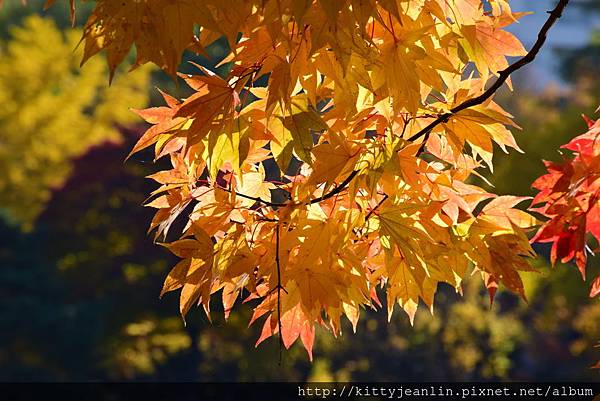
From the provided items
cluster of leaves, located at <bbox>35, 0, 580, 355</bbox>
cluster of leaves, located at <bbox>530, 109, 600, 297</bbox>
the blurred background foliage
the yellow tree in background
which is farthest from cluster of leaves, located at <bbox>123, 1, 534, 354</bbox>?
the yellow tree in background

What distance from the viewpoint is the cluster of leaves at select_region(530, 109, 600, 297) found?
97cm

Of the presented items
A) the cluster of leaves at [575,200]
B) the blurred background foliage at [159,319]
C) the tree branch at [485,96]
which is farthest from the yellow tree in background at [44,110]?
the tree branch at [485,96]

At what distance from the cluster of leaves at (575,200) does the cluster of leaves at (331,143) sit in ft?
0.32

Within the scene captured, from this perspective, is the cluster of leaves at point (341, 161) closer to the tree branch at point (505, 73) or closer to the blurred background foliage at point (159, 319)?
the tree branch at point (505, 73)

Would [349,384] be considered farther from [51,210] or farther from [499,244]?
[499,244]

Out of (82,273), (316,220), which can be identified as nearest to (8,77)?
(82,273)

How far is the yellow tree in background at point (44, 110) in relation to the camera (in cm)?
1005

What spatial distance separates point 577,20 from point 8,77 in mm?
9107

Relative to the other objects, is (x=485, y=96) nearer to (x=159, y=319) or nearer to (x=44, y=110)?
(x=159, y=319)

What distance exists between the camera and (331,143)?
0.77 meters

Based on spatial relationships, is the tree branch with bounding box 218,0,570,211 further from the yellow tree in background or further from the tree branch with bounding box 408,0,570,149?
the yellow tree in background

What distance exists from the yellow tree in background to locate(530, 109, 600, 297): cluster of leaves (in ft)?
30.6

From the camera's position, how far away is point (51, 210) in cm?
761

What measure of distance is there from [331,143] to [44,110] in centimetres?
1048
